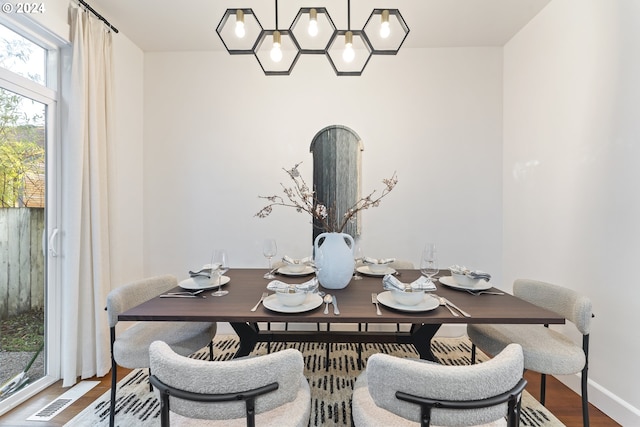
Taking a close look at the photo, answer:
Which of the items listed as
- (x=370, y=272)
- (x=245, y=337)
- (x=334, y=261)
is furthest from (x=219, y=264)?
(x=370, y=272)

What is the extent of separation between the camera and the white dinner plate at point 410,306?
1327 millimetres

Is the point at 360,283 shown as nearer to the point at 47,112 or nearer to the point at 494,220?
the point at 494,220

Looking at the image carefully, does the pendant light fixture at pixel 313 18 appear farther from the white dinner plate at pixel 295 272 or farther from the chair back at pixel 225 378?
the chair back at pixel 225 378

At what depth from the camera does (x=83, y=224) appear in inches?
83.7

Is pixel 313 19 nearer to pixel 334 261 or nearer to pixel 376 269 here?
pixel 334 261

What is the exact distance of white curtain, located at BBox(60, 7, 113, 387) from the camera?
204 cm

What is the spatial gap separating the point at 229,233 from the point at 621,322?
3019 millimetres

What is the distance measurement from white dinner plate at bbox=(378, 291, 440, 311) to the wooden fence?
2.33 metres

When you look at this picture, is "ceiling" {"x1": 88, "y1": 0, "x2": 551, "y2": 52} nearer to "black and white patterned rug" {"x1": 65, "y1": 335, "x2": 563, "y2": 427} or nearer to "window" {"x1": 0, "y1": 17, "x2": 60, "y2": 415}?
"window" {"x1": 0, "y1": 17, "x2": 60, "y2": 415}

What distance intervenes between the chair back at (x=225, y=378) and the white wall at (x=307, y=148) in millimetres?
2031

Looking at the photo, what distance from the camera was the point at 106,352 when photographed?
2182 millimetres

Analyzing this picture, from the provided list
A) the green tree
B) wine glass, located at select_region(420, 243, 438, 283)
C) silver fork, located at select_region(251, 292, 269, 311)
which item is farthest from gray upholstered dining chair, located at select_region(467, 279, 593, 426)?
the green tree

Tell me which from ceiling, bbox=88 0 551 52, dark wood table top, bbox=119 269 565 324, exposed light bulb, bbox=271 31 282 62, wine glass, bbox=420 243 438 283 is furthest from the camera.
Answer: ceiling, bbox=88 0 551 52

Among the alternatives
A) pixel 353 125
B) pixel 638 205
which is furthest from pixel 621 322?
pixel 353 125
